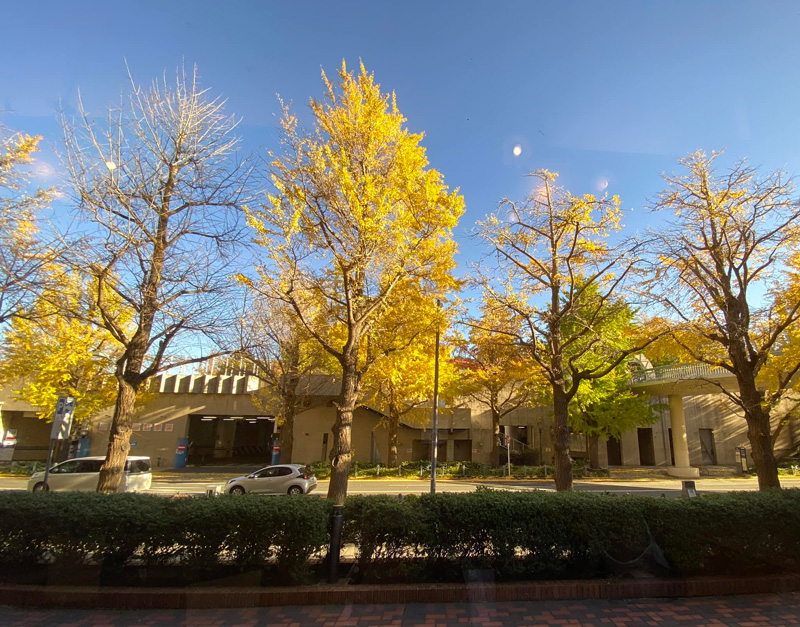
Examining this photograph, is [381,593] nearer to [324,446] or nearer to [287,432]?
[287,432]

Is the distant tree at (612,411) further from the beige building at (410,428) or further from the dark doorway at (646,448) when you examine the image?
the dark doorway at (646,448)

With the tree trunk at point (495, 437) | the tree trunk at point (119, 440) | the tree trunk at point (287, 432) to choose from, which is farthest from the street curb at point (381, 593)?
the tree trunk at point (495, 437)

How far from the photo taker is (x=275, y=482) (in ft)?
57.5

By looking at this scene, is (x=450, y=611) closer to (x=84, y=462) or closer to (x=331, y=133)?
(x=331, y=133)

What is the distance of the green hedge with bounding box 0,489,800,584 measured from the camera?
4.89m

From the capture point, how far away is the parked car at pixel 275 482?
17.3m

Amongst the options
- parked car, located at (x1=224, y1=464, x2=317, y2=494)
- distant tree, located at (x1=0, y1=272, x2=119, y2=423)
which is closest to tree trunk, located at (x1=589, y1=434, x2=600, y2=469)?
parked car, located at (x1=224, y1=464, x2=317, y2=494)

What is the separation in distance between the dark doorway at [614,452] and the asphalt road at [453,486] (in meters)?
10.1

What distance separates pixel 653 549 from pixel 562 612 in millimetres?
1489

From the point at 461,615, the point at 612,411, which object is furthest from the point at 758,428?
the point at 612,411

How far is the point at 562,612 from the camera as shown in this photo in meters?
4.50

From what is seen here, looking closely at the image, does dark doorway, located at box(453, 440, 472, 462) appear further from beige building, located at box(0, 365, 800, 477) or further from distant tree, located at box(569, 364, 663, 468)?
distant tree, located at box(569, 364, 663, 468)

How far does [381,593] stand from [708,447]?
4041cm

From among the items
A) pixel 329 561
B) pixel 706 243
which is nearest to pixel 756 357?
pixel 706 243
